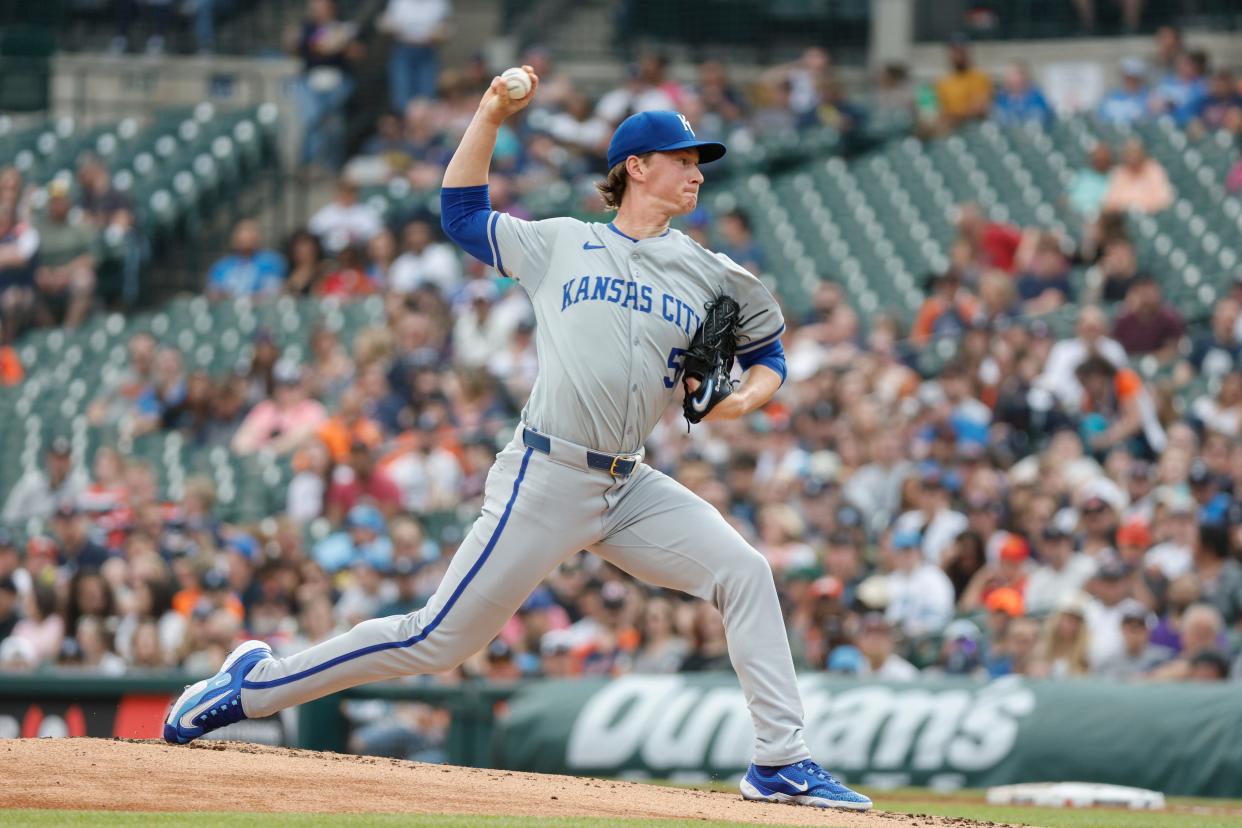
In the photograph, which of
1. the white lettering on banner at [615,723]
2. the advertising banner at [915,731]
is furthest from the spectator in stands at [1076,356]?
the white lettering on banner at [615,723]

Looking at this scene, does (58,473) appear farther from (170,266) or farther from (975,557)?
(975,557)

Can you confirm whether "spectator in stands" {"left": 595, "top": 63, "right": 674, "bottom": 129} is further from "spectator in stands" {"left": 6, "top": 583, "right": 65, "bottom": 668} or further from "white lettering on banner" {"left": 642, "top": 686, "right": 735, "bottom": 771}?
"white lettering on banner" {"left": 642, "top": 686, "right": 735, "bottom": 771}

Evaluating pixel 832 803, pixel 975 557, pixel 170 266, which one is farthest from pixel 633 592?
pixel 170 266

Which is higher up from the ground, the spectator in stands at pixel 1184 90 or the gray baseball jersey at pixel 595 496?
the spectator in stands at pixel 1184 90

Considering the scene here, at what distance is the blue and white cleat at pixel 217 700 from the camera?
5953 mm

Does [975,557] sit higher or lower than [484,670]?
higher

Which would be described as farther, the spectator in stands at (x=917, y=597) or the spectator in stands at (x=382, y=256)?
the spectator in stands at (x=382, y=256)

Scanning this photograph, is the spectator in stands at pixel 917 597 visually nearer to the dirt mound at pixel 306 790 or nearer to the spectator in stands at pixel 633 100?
the dirt mound at pixel 306 790

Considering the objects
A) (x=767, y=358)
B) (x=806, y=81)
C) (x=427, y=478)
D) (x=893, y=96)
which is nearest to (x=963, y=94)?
(x=893, y=96)

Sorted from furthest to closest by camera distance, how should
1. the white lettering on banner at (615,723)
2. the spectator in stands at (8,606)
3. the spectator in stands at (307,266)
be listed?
the spectator in stands at (307,266)
the spectator in stands at (8,606)
the white lettering on banner at (615,723)

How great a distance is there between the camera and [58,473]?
14.7 meters

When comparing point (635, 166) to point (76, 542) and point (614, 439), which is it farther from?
point (76, 542)

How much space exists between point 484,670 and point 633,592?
0.87 meters

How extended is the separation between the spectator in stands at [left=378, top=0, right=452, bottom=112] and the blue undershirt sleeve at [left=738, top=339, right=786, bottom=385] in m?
15.3
